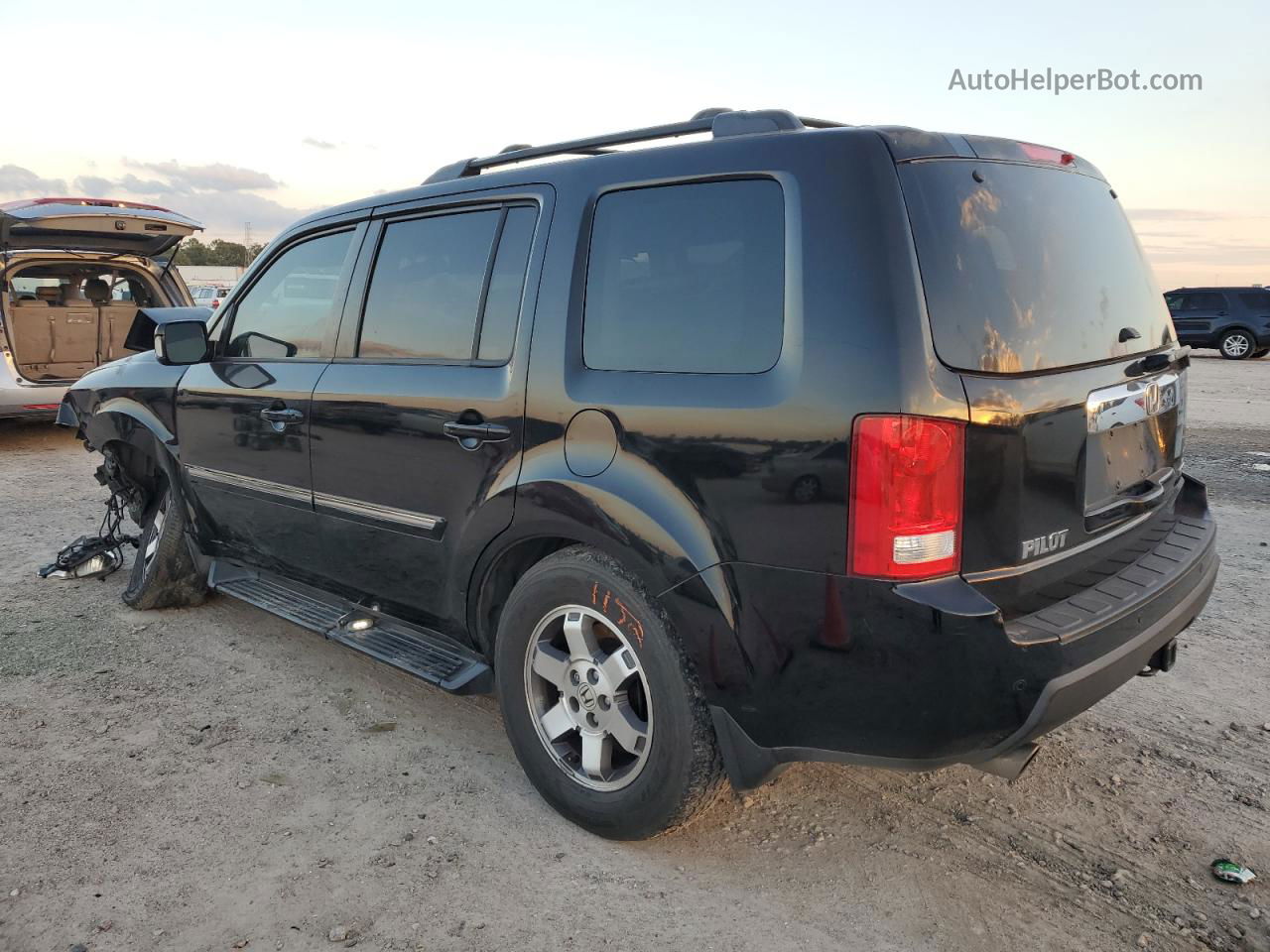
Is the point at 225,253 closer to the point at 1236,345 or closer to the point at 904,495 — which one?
the point at 1236,345

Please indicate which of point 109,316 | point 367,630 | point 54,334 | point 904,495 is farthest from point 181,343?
point 109,316

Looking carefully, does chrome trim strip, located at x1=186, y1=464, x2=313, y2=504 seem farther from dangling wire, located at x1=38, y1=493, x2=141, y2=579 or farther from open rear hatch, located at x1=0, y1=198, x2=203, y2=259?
open rear hatch, located at x1=0, y1=198, x2=203, y2=259

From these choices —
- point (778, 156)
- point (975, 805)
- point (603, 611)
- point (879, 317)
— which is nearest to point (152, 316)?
point (603, 611)

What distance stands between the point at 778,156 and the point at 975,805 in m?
2.03

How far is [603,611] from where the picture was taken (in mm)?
2658

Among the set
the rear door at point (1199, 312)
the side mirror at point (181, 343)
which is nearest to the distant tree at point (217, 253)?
the rear door at point (1199, 312)

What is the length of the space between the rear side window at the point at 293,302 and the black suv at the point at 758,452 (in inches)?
8.3

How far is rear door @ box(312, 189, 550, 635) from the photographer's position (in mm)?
2963

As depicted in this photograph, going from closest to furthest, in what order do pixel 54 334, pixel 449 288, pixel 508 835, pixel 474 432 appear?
pixel 508 835 < pixel 474 432 < pixel 449 288 < pixel 54 334

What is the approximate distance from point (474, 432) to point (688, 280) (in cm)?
85

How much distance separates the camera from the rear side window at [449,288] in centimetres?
303

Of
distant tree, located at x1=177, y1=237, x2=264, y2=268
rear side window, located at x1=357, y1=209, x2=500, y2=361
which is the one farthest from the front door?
distant tree, located at x1=177, y1=237, x2=264, y2=268

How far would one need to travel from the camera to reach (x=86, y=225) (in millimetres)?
8312

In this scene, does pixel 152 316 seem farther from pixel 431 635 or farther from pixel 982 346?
pixel 982 346
